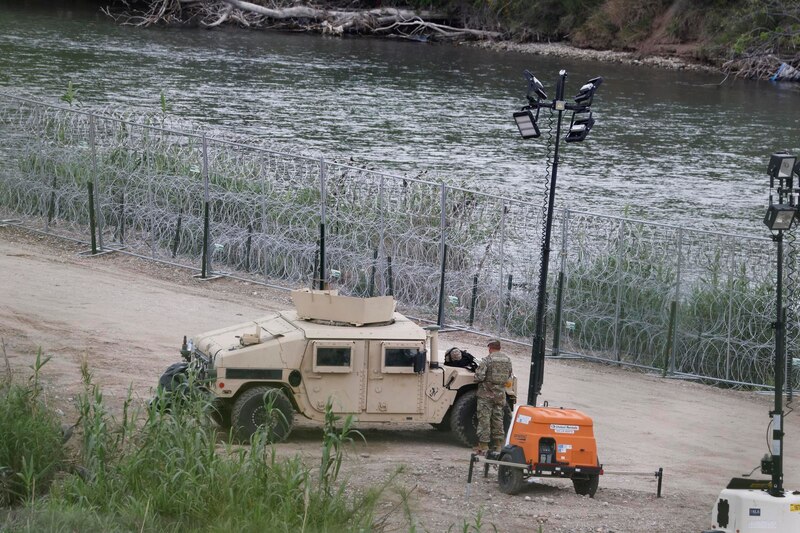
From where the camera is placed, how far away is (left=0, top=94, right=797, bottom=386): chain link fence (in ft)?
65.1

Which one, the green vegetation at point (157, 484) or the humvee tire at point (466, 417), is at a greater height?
the green vegetation at point (157, 484)

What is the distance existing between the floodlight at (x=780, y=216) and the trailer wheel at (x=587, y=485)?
10.5 feet

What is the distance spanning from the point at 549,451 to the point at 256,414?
11.0ft

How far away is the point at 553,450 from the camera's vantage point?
13359mm

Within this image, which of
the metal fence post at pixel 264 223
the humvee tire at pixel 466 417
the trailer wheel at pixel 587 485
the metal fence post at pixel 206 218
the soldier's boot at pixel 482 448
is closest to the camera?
the trailer wheel at pixel 587 485

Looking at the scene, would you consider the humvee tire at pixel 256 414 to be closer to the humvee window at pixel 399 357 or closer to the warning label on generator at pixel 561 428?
the humvee window at pixel 399 357

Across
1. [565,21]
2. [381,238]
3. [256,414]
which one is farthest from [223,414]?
[565,21]

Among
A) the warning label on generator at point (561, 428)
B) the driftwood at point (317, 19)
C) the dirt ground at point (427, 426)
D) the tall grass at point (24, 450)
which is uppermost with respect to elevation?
the driftwood at point (317, 19)

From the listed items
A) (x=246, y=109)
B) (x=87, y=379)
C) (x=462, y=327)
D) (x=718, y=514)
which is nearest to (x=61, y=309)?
(x=462, y=327)

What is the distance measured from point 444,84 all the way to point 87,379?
44.8 m

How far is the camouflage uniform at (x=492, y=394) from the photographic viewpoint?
14508 millimetres

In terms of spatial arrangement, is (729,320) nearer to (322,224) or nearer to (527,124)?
(527,124)

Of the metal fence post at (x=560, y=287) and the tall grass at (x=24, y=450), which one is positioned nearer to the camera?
the tall grass at (x=24, y=450)

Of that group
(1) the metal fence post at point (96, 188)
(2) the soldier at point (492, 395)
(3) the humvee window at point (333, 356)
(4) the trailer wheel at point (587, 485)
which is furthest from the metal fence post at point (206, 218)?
(4) the trailer wheel at point (587, 485)
